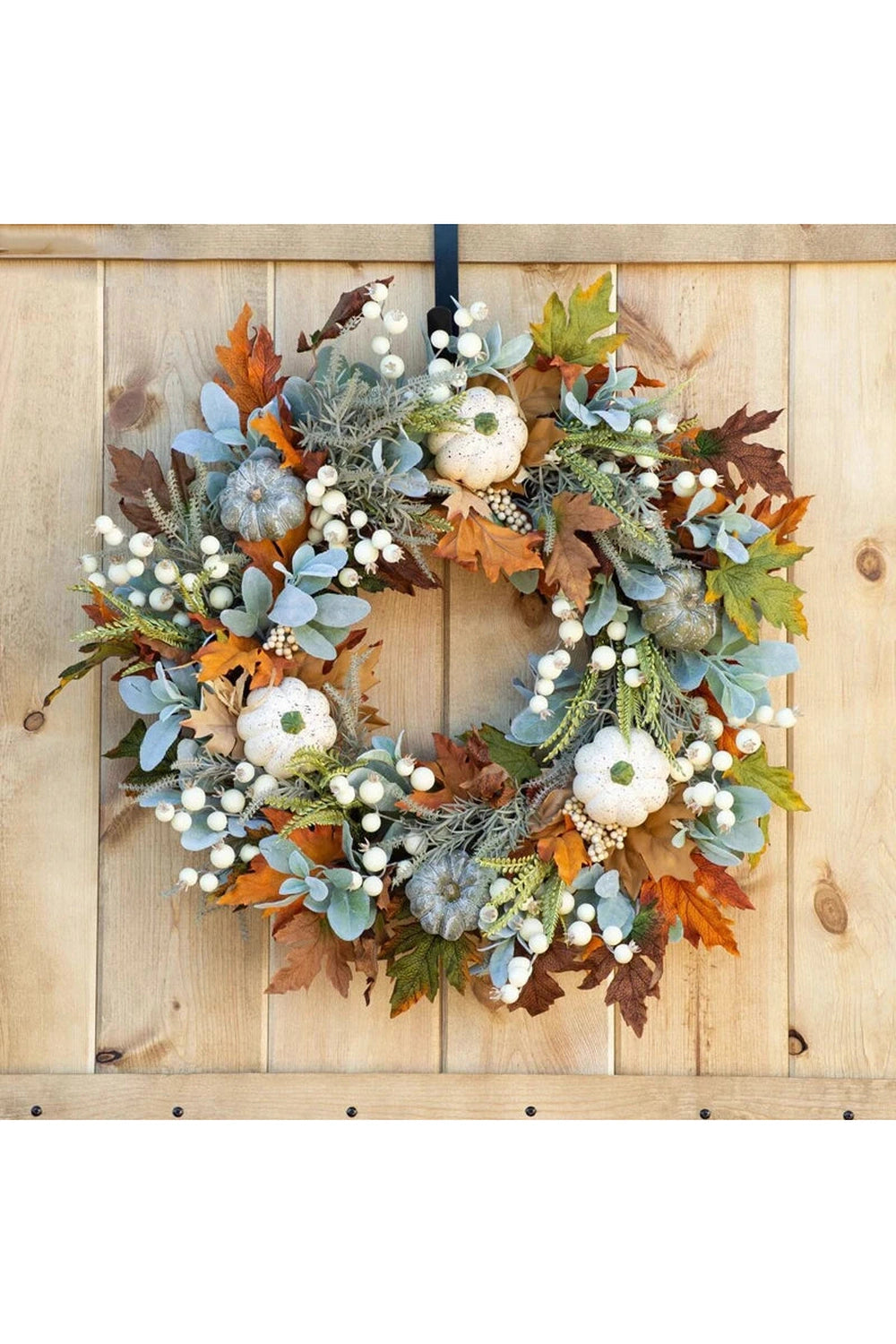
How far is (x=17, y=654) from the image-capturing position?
4.48 feet

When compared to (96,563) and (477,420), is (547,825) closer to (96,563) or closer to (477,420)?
(477,420)

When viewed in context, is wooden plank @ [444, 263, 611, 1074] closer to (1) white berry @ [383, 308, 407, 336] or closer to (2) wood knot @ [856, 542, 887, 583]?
(1) white berry @ [383, 308, 407, 336]

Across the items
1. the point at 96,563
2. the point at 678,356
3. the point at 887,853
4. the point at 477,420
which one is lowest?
the point at 887,853

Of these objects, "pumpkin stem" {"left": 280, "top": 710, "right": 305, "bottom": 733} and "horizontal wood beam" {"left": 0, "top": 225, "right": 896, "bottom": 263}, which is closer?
"pumpkin stem" {"left": 280, "top": 710, "right": 305, "bottom": 733}

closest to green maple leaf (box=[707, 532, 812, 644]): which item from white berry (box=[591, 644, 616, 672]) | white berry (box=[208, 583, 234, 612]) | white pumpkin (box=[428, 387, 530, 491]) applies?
white berry (box=[591, 644, 616, 672])

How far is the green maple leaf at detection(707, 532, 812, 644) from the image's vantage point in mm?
1244

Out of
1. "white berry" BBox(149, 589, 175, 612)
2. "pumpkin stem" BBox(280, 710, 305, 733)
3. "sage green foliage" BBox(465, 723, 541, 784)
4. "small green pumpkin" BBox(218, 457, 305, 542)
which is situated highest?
"small green pumpkin" BBox(218, 457, 305, 542)

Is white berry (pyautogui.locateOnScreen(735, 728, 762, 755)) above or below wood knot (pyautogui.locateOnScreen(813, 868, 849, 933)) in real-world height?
above

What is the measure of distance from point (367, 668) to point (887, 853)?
2.07ft

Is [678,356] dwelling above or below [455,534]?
above

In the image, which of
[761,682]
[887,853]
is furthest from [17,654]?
[887,853]

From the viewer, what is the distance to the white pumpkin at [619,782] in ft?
3.93

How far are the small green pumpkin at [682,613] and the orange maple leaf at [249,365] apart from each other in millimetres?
456

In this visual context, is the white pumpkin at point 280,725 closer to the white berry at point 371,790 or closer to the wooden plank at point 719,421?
the white berry at point 371,790
